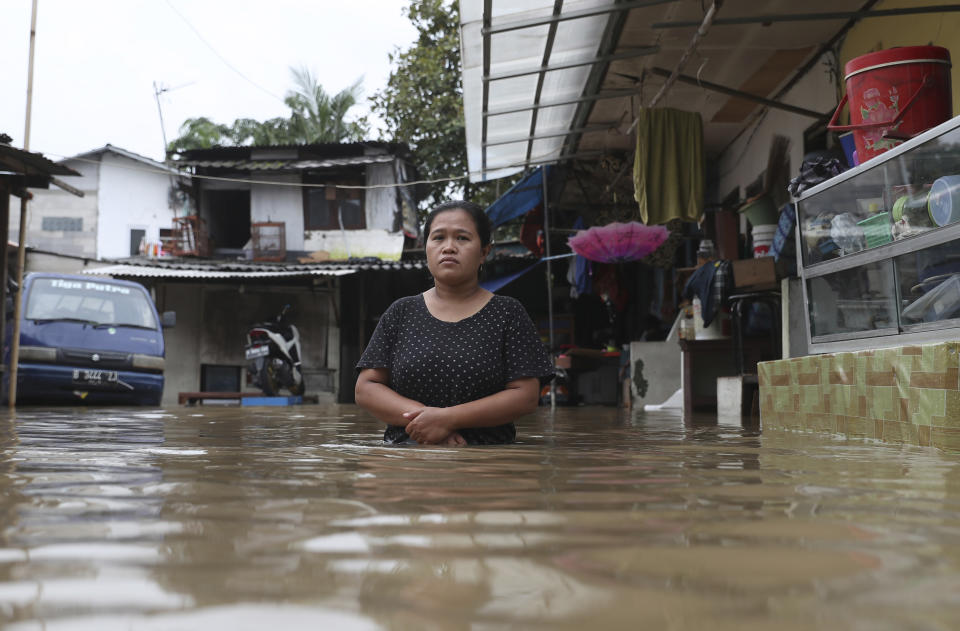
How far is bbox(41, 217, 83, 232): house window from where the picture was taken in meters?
22.9

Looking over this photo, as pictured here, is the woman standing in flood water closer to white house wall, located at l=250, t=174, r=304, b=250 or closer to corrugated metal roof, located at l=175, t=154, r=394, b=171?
corrugated metal roof, located at l=175, t=154, r=394, b=171

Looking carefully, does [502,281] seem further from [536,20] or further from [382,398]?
[382,398]

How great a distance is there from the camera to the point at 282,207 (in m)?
20.6

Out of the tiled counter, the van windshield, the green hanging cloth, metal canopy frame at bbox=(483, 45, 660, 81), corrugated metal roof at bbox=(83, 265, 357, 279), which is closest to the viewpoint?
the tiled counter

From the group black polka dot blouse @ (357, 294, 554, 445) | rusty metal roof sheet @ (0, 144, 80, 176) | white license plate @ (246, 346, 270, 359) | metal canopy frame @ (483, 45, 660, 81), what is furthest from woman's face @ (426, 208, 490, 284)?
white license plate @ (246, 346, 270, 359)

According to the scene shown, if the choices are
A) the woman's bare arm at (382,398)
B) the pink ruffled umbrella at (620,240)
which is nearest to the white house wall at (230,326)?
the pink ruffled umbrella at (620,240)

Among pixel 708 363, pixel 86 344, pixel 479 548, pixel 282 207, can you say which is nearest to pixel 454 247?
pixel 479 548

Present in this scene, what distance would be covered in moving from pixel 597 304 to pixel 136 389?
8220 millimetres

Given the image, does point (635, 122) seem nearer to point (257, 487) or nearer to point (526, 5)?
point (526, 5)

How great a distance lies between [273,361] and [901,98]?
41.0ft

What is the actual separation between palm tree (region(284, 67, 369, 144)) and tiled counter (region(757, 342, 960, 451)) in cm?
2026

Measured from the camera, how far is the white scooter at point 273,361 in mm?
15086

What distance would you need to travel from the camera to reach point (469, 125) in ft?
30.5

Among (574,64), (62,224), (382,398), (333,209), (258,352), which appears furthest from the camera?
(62,224)
